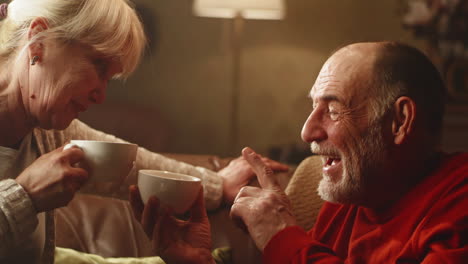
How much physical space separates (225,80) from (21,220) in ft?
10.0

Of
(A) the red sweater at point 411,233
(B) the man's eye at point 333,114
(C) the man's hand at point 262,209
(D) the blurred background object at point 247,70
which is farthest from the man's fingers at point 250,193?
(D) the blurred background object at point 247,70

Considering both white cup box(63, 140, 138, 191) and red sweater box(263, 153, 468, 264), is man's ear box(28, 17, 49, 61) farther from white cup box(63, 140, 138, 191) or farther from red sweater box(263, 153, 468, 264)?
red sweater box(263, 153, 468, 264)

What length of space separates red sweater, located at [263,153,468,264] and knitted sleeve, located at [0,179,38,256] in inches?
17.2

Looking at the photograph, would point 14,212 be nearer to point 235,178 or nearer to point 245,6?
point 235,178

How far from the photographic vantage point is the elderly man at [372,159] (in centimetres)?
103

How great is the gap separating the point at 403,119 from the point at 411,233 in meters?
0.22

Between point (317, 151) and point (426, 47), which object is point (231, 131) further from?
point (317, 151)

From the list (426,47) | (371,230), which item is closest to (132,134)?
(371,230)

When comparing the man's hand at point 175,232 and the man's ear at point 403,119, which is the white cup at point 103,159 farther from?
the man's ear at point 403,119

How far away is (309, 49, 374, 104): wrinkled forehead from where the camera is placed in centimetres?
107

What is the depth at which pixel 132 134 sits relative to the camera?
273cm

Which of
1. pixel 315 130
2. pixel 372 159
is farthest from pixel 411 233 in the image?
pixel 315 130

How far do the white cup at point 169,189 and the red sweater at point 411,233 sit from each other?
181 millimetres

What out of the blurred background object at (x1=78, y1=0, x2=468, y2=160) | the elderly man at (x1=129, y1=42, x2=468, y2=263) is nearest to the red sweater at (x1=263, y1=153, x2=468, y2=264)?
the elderly man at (x1=129, y1=42, x2=468, y2=263)
